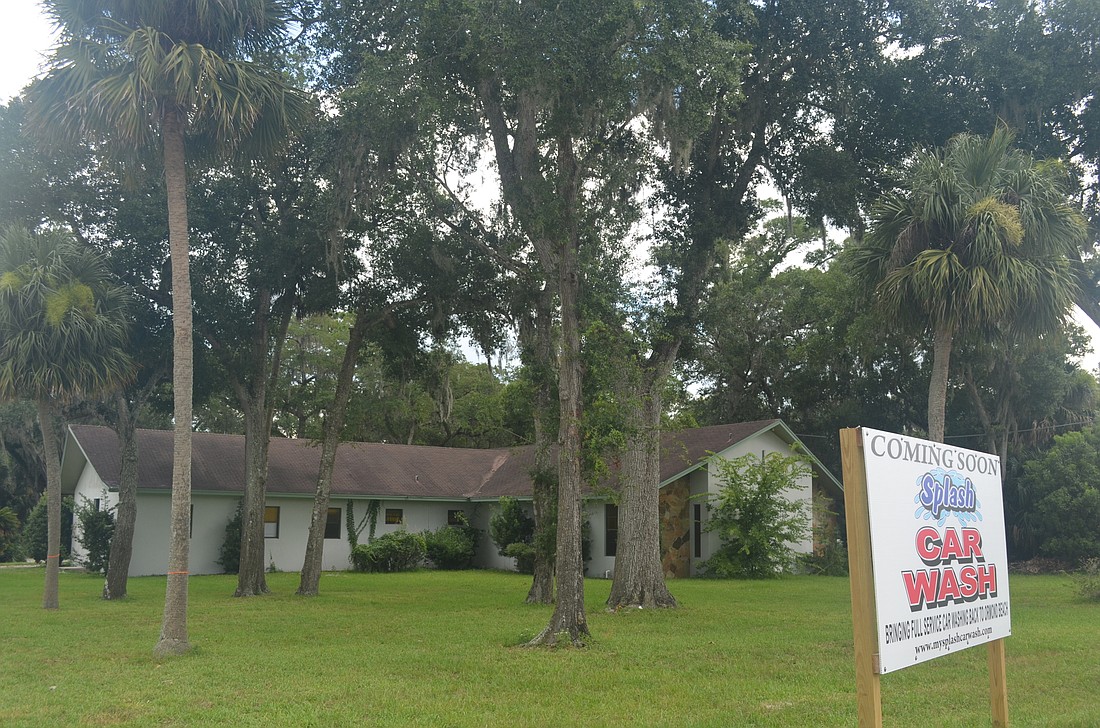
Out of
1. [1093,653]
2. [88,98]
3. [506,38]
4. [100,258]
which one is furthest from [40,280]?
[1093,653]

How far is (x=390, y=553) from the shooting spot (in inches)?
1163

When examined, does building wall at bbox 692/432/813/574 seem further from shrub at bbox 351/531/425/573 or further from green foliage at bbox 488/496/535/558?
shrub at bbox 351/531/425/573

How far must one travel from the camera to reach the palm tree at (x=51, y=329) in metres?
16.4

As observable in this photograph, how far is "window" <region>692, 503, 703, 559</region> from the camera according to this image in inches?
1118

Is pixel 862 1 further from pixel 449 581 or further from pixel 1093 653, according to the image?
pixel 449 581

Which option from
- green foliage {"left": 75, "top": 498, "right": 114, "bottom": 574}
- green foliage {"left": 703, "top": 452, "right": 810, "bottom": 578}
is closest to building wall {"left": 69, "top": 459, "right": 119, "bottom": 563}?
green foliage {"left": 75, "top": 498, "right": 114, "bottom": 574}

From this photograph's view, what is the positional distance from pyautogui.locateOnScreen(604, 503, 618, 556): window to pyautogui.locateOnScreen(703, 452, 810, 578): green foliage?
9.44 ft

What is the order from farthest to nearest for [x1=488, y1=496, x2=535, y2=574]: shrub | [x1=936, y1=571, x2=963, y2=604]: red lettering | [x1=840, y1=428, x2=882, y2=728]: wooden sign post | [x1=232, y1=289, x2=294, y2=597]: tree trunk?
[x1=488, y1=496, x2=535, y2=574]: shrub
[x1=232, y1=289, x2=294, y2=597]: tree trunk
[x1=936, y1=571, x2=963, y2=604]: red lettering
[x1=840, y1=428, x2=882, y2=728]: wooden sign post

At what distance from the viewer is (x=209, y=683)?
9555 millimetres

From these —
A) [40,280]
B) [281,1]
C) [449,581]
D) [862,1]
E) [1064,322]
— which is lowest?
[449,581]

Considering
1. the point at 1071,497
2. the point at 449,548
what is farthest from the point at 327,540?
the point at 1071,497

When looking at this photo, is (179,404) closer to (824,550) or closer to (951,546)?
(951,546)

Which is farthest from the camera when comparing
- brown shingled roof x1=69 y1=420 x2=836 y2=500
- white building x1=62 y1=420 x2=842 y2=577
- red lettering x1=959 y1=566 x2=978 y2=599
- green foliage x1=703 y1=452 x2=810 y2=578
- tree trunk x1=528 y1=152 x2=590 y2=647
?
brown shingled roof x1=69 y1=420 x2=836 y2=500

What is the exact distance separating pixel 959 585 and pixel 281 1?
1195cm
